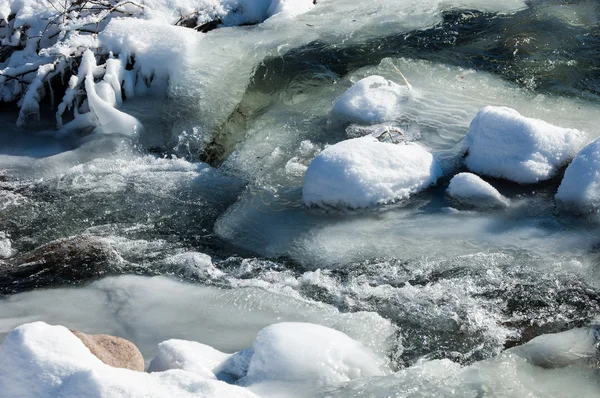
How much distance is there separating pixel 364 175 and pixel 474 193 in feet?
2.31

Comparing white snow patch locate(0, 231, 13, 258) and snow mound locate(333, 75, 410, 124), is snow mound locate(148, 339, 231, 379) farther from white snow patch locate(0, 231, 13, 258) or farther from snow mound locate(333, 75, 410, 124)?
snow mound locate(333, 75, 410, 124)

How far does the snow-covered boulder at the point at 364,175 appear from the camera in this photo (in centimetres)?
460

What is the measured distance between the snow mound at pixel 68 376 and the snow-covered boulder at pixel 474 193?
231 cm

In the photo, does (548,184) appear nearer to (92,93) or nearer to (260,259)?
A: (260,259)

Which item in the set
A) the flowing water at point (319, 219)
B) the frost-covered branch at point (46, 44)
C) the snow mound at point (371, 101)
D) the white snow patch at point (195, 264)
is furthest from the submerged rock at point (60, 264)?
the snow mound at point (371, 101)

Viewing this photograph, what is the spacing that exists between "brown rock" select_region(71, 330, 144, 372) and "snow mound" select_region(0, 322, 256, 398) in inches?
7.4

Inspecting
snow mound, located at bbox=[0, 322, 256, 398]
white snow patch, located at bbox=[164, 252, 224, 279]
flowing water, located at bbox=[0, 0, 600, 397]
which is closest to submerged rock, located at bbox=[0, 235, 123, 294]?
flowing water, located at bbox=[0, 0, 600, 397]

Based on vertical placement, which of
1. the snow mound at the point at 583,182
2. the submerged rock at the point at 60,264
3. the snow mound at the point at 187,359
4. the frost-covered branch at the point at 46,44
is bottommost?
the submerged rock at the point at 60,264

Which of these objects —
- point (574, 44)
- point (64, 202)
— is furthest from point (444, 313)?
point (574, 44)

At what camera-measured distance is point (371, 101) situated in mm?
5539

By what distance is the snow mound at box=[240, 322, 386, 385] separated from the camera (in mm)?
3156

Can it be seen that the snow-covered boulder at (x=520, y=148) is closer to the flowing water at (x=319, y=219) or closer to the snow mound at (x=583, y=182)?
the flowing water at (x=319, y=219)

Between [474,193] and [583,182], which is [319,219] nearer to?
[474,193]

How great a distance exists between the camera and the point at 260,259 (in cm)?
441
